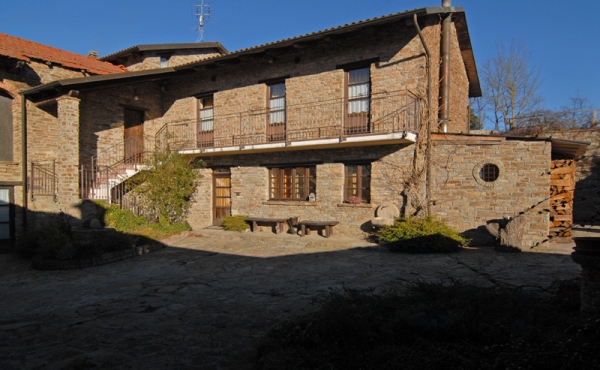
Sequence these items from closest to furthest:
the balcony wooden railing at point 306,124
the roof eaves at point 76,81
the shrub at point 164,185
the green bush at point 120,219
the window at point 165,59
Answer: the balcony wooden railing at point 306,124 → the roof eaves at point 76,81 → the green bush at point 120,219 → the shrub at point 164,185 → the window at point 165,59

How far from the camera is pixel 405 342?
126 inches

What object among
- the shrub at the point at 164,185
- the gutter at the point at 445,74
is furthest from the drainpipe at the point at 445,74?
the shrub at the point at 164,185

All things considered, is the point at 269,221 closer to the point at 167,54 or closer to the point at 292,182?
the point at 292,182

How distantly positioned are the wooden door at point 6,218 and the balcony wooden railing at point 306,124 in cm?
518

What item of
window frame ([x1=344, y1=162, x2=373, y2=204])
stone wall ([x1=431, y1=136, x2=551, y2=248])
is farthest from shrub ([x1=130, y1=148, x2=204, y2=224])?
stone wall ([x1=431, y1=136, x2=551, y2=248])

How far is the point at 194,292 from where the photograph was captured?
5988 millimetres

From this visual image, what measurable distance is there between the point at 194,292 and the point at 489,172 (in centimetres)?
792

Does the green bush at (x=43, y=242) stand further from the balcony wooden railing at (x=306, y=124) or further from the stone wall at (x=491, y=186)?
the stone wall at (x=491, y=186)

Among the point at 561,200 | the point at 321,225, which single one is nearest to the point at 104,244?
the point at 321,225

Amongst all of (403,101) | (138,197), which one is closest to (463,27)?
(403,101)

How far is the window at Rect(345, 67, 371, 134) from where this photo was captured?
1110 centimetres

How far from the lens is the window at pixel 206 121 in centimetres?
1445

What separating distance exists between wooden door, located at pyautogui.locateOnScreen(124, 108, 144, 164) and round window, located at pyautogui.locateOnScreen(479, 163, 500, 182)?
12017 mm

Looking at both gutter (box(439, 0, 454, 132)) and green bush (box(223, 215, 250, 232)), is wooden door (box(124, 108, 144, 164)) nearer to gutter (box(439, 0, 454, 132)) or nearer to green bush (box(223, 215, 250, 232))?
green bush (box(223, 215, 250, 232))
